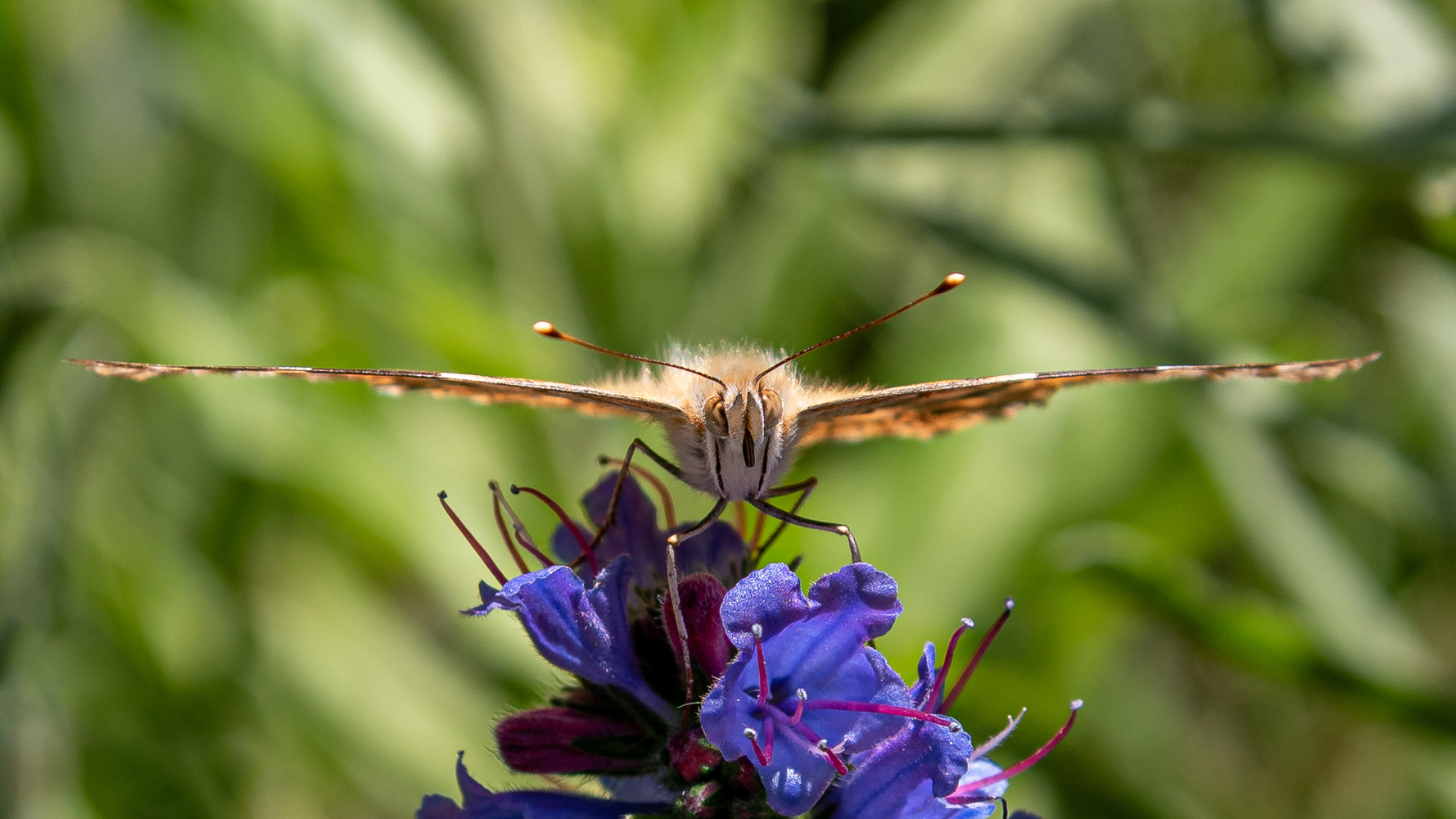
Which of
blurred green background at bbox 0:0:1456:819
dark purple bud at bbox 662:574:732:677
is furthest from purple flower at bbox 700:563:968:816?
blurred green background at bbox 0:0:1456:819

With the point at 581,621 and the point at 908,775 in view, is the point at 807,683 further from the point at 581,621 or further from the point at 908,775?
the point at 581,621

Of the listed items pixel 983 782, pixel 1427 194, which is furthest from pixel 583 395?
pixel 1427 194

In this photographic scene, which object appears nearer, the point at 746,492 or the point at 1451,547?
the point at 746,492

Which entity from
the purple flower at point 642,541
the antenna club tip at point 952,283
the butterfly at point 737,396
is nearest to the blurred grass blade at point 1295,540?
the butterfly at point 737,396

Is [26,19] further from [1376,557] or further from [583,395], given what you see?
[1376,557]

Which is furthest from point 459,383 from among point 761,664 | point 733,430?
point 761,664
